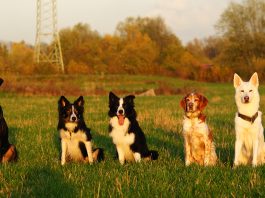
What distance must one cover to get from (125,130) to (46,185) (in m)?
2.61

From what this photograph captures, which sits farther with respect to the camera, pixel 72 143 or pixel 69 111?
pixel 72 143

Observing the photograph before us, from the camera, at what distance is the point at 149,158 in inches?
344

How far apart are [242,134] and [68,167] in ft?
11.0

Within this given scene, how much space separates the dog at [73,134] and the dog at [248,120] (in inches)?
119

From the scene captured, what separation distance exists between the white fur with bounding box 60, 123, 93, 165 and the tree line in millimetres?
37525

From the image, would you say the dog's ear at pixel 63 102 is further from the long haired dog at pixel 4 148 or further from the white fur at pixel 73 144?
the long haired dog at pixel 4 148

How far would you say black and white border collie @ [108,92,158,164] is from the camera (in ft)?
28.0

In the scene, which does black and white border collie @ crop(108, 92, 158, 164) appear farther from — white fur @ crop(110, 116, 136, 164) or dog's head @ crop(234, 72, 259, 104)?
dog's head @ crop(234, 72, 259, 104)

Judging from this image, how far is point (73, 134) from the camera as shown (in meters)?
8.61

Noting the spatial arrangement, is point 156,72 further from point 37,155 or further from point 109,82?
point 37,155

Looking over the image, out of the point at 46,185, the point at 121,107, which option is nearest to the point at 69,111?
the point at 121,107

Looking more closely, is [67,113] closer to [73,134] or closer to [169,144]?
[73,134]

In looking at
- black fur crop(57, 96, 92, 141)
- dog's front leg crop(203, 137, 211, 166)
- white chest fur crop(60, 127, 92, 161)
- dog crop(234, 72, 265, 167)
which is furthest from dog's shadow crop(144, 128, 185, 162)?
black fur crop(57, 96, 92, 141)

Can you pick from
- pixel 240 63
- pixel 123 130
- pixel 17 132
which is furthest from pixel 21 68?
pixel 123 130
